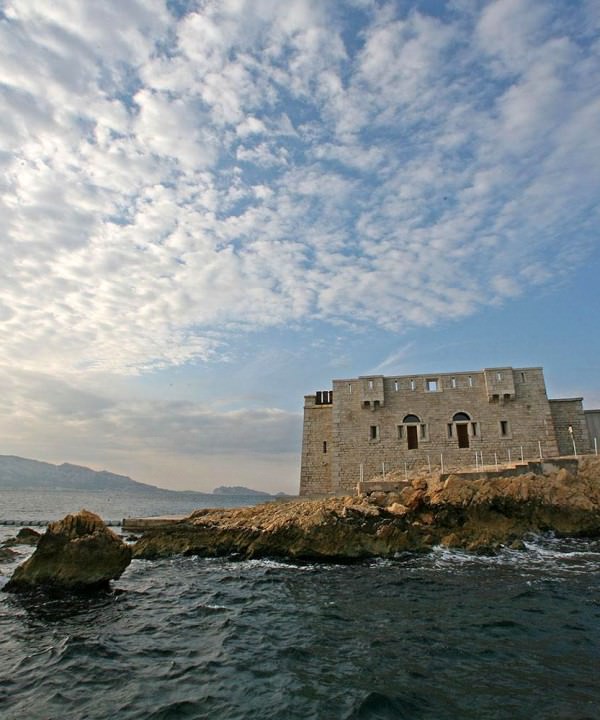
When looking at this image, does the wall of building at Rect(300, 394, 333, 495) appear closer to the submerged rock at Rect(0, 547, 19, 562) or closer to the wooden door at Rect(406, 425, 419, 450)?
the wooden door at Rect(406, 425, 419, 450)

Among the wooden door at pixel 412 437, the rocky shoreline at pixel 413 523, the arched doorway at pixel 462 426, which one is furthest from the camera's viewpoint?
the wooden door at pixel 412 437

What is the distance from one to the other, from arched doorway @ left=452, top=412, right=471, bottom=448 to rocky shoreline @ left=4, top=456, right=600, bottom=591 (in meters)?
7.22

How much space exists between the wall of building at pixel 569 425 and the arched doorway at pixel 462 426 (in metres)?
4.66

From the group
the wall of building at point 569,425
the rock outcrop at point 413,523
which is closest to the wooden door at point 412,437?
the wall of building at point 569,425

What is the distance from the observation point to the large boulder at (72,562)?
31.3 feet

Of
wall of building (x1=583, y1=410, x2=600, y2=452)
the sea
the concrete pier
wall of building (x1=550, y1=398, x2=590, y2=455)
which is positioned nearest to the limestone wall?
wall of building (x1=550, y1=398, x2=590, y2=455)

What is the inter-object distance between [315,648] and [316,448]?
20.4 m

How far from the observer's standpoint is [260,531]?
1488cm

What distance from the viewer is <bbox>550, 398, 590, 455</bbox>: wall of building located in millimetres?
24516

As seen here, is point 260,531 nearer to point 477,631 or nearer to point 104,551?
point 104,551

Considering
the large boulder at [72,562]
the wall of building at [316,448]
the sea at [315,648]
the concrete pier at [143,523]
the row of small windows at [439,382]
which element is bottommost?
the sea at [315,648]

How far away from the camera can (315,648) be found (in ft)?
21.5

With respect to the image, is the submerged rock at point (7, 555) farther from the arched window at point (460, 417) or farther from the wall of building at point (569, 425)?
the wall of building at point (569, 425)

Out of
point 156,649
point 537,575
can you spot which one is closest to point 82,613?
point 156,649
